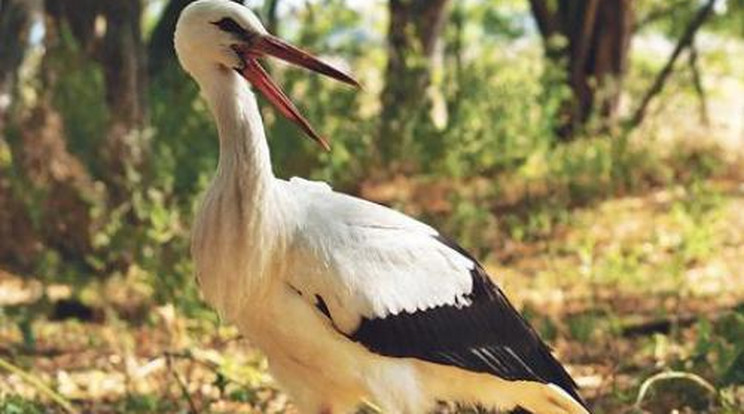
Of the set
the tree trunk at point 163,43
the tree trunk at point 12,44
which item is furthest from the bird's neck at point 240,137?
the tree trunk at point 163,43

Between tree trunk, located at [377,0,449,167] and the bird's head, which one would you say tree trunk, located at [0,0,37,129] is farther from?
→ the bird's head

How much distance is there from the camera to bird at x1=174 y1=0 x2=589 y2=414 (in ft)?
14.8

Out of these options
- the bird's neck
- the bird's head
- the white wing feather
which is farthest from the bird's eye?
the white wing feather

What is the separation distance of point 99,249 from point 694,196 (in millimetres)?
3598

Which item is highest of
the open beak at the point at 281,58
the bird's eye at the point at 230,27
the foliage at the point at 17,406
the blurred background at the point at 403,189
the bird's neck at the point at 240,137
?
the bird's eye at the point at 230,27

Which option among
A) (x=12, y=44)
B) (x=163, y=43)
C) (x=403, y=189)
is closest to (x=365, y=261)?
(x=12, y=44)

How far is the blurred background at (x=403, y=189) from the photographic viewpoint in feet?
23.0

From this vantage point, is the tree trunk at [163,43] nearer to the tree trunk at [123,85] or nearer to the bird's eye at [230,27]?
the tree trunk at [123,85]

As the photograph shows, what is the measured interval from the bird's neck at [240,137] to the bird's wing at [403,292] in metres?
0.16

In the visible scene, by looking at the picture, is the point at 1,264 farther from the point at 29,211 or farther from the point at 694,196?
the point at 694,196

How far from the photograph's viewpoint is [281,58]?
4551 mm

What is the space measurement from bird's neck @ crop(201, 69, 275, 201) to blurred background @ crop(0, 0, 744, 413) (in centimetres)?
116

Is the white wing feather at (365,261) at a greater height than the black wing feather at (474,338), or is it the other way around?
the white wing feather at (365,261)

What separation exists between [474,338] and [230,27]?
116 centimetres
